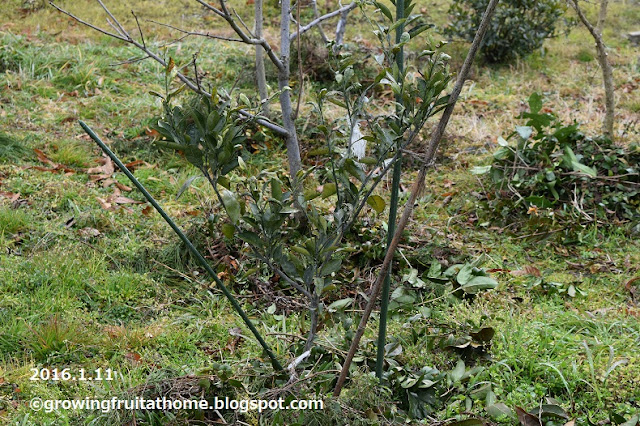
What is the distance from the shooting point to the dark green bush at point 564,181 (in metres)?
4.47

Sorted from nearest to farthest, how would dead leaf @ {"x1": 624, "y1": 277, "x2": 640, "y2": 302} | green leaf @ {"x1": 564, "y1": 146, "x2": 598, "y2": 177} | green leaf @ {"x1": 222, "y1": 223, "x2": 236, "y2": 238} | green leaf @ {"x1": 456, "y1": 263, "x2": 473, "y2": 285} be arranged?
green leaf @ {"x1": 222, "y1": 223, "x2": 236, "y2": 238}, green leaf @ {"x1": 456, "y1": 263, "x2": 473, "y2": 285}, dead leaf @ {"x1": 624, "y1": 277, "x2": 640, "y2": 302}, green leaf @ {"x1": 564, "y1": 146, "x2": 598, "y2": 177}

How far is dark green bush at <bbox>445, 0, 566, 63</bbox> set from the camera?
7473mm

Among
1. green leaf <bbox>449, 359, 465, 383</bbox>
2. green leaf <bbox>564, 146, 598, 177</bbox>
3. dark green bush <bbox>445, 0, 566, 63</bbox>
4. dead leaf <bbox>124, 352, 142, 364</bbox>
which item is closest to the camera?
green leaf <bbox>449, 359, 465, 383</bbox>

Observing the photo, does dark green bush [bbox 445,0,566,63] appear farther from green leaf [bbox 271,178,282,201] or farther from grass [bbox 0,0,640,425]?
green leaf [bbox 271,178,282,201]

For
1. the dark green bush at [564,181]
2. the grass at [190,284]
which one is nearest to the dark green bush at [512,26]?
the grass at [190,284]

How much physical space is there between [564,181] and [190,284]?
2.80m

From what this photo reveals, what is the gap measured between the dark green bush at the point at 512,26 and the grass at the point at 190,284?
4.45 feet

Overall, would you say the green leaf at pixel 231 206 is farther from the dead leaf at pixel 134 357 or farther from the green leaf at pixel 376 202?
the dead leaf at pixel 134 357

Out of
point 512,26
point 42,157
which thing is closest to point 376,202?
point 42,157

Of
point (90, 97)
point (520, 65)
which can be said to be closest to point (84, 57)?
point (90, 97)

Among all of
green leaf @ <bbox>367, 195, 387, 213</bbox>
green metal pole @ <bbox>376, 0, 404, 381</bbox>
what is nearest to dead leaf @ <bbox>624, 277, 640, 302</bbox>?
green metal pole @ <bbox>376, 0, 404, 381</bbox>

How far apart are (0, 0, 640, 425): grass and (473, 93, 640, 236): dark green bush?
19 cm

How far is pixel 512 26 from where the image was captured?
24.5 ft

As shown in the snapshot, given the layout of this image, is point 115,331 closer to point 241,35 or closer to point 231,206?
point 231,206
